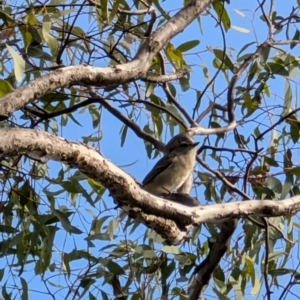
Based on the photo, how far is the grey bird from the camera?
2955 millimetres

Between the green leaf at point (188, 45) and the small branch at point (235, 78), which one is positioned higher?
the green leaf at point (188, 45)

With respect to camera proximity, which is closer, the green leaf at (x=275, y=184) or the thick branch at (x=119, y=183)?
the thick branch at (x=119, y=183)

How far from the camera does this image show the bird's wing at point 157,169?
10.3ft

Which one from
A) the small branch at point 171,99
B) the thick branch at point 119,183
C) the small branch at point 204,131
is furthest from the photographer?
the small branch at point 171,99

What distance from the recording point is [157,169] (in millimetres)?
3170

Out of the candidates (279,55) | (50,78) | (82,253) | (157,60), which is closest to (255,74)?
(279,55)

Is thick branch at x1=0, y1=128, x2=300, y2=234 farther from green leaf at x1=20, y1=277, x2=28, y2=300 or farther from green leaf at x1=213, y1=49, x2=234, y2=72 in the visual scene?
green leaf at x1=20, y1=277, x2=28, y2=300

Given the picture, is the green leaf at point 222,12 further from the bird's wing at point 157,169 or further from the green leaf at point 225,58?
the bird's wing at point 157,169

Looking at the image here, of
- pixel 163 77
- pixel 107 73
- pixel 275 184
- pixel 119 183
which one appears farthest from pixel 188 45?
pixel 119 183

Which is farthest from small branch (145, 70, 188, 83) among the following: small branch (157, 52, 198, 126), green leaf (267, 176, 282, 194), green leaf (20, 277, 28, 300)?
green leaf (20, 277, 28, 300)

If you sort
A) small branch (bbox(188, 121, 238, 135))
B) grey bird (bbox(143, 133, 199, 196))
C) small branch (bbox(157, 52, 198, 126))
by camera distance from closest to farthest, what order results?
small branch (bbox(188, 121, 238, 135)), small branch (bbox(157, 52, 198, 126)), grey bird (bbox(143, 133, 199, 196))

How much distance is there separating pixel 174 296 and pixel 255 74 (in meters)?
0.81

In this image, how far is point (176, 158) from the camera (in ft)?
10.0

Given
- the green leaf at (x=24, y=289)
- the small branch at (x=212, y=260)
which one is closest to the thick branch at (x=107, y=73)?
the small branch at (x=212, y=260)
